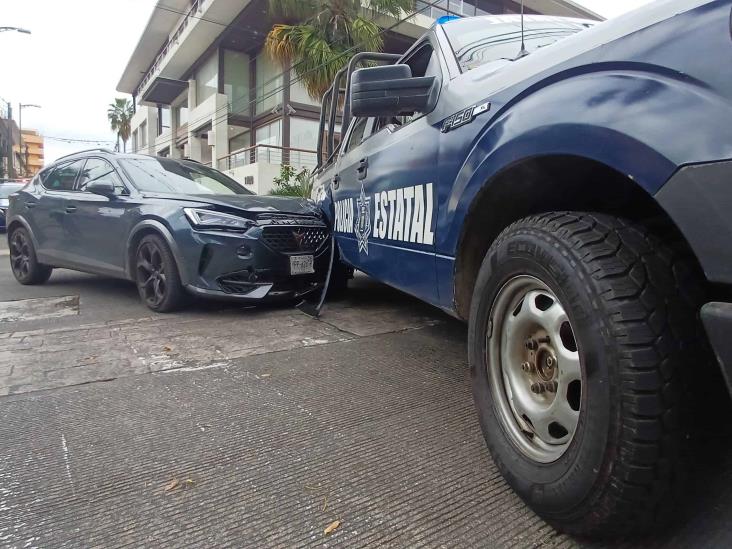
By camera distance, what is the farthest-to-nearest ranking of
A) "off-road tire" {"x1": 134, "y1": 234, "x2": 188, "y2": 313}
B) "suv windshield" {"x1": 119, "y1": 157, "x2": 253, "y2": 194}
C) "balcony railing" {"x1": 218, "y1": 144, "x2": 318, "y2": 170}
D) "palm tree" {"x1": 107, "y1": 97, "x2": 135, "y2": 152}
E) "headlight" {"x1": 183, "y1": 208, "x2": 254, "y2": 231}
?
"palm tree" {"x1": 107, "y1": 97, "x2": 135, "y2": 152}
"balcony railing" {"x1": 218, "y1": 144, "x2": 318, "y2": 170}
"suv windshield" {"x1": 119, "y1": 157, "x2": 253, "y2": 194}
"off-road tire" {"x1": 134, "y1": 234, "x2": 188, "y2": 313}
"headlight" {"x1": 183, "y1": 208, "x2": 254, "y2": 231}

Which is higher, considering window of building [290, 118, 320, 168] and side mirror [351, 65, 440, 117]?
window of building [290, 118, 320, 168]

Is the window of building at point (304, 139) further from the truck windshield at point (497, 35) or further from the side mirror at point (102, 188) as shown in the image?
the truck windshield at point (497, 35)

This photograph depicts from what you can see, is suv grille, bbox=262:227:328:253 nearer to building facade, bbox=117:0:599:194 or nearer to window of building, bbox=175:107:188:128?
building facade, bbox=117:0:599:194

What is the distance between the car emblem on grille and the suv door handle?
1285mm

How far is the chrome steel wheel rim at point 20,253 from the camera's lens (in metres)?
6.22

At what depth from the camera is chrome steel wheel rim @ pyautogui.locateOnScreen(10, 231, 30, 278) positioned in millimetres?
6223

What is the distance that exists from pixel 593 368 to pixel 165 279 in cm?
396

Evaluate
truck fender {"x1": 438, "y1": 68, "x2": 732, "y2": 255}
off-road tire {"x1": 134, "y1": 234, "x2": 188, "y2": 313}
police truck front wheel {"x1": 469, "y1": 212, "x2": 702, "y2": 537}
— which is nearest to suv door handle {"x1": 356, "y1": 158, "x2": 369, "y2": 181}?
truck fender {"x1": 438, "y1": 68, "x2": 732, "y2": 255}

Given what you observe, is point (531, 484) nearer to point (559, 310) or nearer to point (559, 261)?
point (559, 310)

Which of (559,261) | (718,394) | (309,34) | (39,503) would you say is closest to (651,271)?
(559,261)

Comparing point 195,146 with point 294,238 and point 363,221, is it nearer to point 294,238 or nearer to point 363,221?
point 294,238

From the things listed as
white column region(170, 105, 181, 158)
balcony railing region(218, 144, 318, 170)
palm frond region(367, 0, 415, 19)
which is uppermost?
palm frond region(367, 0, 415, 19)

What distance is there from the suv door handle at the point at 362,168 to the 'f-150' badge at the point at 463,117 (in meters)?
1.12

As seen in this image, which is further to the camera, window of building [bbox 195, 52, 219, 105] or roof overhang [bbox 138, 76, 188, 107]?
roof overhang [bbox 138, 76, 188, 107]
